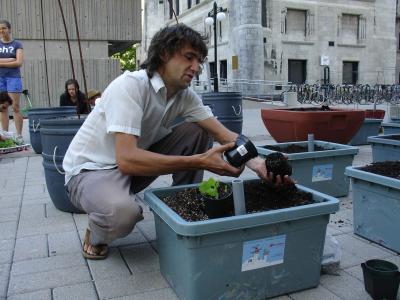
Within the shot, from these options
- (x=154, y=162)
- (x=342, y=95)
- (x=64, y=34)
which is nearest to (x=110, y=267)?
(x=154, y=162)

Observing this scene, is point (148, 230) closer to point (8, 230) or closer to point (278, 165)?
point (8, 230)

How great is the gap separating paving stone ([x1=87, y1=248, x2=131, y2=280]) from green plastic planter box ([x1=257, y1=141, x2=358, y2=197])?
177 centimetres

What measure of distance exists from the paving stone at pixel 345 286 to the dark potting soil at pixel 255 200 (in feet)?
1.55

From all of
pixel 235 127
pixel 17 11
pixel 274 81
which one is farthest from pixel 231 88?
pixel 235 127

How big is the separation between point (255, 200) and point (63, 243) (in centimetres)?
148

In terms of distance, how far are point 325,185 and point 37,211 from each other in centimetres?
264

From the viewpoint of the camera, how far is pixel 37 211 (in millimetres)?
4125

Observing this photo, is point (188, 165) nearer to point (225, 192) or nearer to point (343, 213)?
point (225, 192)

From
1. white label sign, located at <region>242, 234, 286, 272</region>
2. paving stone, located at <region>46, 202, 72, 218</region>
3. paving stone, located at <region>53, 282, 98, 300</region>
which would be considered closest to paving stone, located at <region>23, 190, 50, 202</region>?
paving stone, located at <region>46, 202, 72, 218</region>

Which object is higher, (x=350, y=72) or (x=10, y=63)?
(x=350, y=72)

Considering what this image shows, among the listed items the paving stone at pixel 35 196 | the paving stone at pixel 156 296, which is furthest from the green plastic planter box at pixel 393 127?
the paving stone at pixel 156 296

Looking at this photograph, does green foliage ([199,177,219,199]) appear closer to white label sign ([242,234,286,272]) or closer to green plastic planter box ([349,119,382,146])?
white label sign ([242,234,286,272])

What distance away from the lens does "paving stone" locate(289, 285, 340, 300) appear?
8.04 ft

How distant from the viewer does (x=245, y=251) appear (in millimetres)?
2297
